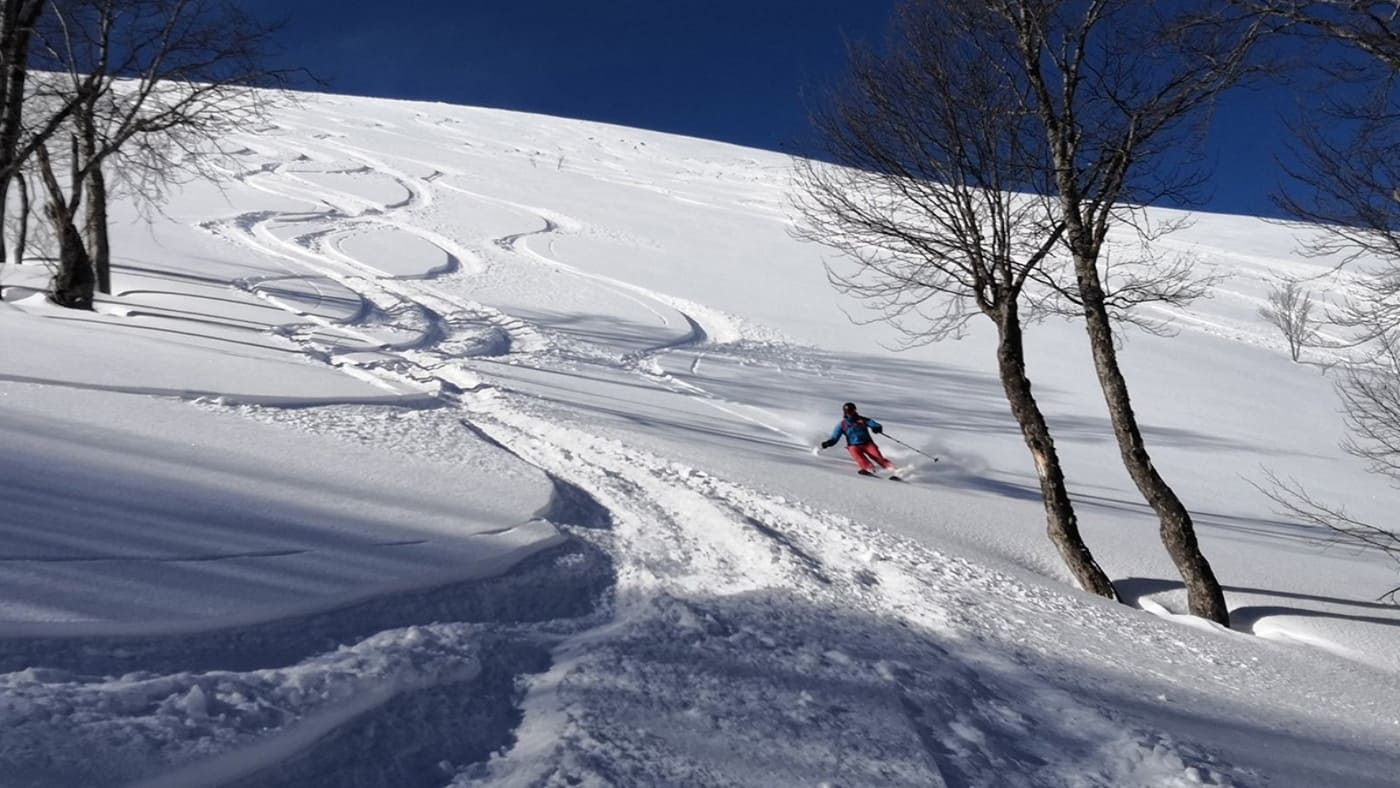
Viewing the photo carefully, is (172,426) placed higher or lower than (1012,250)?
lower

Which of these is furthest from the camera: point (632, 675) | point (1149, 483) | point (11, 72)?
point (1149, 483)

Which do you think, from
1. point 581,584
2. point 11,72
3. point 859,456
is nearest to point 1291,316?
point 859,456

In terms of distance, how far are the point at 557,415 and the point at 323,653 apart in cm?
611

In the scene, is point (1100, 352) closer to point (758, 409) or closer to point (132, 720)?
point (758, 409)

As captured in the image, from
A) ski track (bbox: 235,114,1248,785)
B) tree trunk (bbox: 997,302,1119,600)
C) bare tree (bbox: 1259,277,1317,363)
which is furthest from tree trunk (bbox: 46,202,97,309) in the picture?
bare tree (bbox: 1259,277,1317,363)

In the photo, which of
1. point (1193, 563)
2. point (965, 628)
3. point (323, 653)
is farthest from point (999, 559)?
point (323, 653)

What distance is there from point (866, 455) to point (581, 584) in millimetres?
6019

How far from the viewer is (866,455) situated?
10.3m

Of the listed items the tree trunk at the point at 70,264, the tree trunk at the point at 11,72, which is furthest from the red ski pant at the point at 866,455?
the tree trunk at the point at 70,264

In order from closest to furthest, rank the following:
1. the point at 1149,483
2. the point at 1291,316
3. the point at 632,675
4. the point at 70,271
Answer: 1. the point at 632,675
2. the point at 1149,483
3. the point at 70,271
4. the point at 1291,316

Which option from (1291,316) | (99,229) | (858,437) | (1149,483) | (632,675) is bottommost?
(632,675)

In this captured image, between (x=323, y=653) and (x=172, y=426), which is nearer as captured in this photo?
(x=323, y=653)

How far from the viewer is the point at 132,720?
286cm

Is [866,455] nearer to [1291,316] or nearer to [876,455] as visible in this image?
[876,455]
